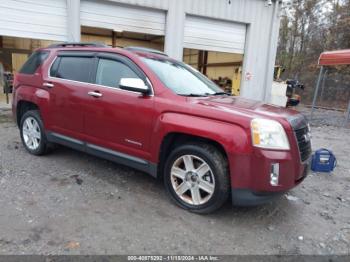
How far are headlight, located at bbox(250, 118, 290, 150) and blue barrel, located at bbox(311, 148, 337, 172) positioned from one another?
2491 millimetres

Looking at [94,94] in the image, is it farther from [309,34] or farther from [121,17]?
[309,34]

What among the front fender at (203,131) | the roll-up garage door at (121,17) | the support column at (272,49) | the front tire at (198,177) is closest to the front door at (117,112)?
the front fender at (203,131)

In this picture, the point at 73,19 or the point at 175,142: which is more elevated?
the point at 73,19

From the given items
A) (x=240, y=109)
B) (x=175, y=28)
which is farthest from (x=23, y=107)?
(x=175, y=28)

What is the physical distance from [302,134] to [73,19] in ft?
27.8

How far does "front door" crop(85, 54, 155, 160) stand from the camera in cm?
389

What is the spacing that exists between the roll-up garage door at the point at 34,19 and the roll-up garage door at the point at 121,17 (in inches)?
27.7

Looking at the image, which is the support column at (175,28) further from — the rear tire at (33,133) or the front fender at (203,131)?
the front fender at (203,131)

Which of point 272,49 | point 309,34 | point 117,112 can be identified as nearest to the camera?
point 117,112

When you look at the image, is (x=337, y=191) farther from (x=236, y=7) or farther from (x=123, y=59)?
(x=236, y=7)

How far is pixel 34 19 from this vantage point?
9.57m

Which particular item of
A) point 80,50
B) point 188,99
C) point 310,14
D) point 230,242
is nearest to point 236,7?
point 80,50

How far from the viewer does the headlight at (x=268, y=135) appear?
318 cm

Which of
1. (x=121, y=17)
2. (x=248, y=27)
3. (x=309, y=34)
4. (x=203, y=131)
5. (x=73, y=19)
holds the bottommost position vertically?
(x=203, y=131)
